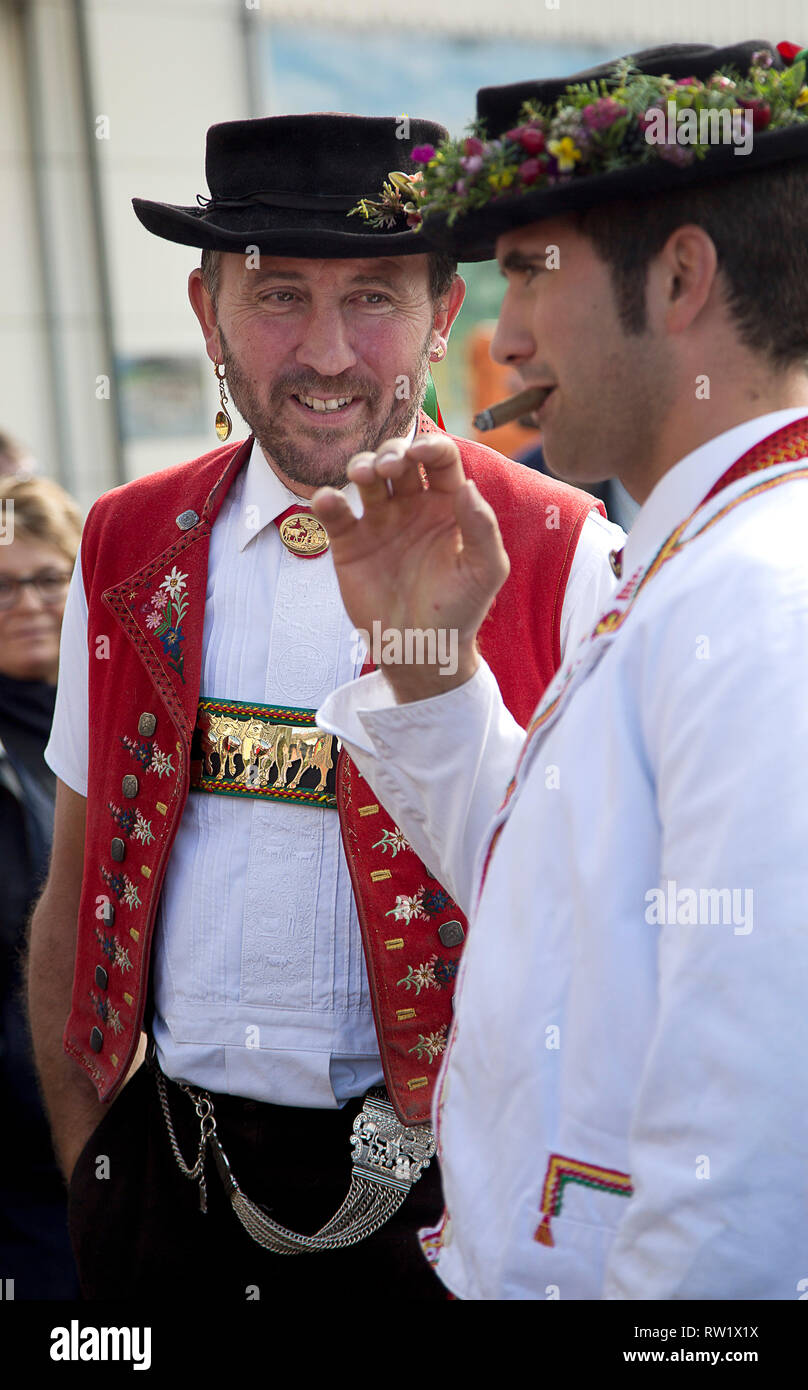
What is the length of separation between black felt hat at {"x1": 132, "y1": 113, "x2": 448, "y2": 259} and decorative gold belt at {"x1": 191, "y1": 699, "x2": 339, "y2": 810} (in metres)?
0.70

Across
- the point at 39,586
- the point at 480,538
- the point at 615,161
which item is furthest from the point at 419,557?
the point at 39,586

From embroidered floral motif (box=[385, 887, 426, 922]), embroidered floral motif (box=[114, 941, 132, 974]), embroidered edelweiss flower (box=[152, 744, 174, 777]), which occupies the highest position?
embroidered edelweiss flower (box=[152, 744, 174, 777])

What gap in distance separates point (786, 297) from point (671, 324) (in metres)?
0.12

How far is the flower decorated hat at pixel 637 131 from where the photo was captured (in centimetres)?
133

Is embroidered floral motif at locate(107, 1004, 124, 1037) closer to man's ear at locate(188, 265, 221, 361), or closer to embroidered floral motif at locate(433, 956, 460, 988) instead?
embroidered floral motif at locate(433, 956, 460, 988)

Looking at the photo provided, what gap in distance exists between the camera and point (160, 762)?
85.1 inches

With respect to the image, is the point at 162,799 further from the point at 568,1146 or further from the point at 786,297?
the point at 786,297

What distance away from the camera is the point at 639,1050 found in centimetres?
124

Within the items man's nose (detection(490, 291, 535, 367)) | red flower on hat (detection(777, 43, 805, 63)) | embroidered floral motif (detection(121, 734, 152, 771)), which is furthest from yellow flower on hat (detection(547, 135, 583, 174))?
embroidered floral motif (detection(121, 734, 152, 771))

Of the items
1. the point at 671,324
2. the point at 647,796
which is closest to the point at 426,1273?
the point at 647,796

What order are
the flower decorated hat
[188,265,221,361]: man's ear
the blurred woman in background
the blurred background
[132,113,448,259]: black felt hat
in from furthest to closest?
the blurred background < the blurred woman in background < [188,265,221,361]: man's ear < [132,113,448,259]: black felt hat < the flower decorated hat

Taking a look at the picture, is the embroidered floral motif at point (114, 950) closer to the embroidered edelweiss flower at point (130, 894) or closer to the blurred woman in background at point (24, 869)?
the embroidered edelweiss flower at point (130, 894)

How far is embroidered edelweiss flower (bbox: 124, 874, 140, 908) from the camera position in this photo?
7.11 ft

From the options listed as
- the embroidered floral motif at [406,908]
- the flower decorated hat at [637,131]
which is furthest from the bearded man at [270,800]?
the flower decorated hat at [637,131]
